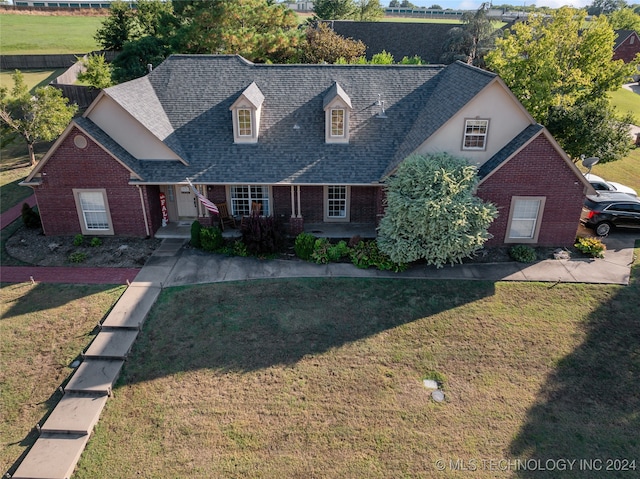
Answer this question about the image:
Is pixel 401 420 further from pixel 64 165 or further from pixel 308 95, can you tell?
pixel 64 165

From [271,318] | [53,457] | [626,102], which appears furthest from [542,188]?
[626,102]

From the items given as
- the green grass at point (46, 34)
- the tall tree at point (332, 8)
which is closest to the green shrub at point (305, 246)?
the tall tree at point (332, 8)

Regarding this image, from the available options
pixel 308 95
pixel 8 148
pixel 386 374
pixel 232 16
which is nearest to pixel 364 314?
pixel 386 374

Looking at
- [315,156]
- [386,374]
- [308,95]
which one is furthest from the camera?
[308,95]

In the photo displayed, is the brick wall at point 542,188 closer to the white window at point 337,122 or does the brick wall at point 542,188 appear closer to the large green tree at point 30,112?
the white window at point 337,122

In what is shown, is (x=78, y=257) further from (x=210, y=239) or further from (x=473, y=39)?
(x=473, y=39)
